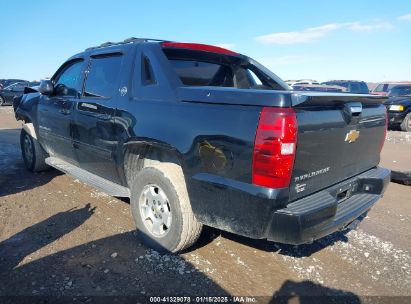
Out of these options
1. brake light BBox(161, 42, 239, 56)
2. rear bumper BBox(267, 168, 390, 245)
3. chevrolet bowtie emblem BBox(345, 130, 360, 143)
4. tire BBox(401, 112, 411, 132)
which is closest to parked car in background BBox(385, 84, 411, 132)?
tire BBox(401, 112, 411, 132)

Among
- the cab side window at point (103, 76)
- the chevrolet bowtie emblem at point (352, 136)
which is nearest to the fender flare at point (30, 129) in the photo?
the cab side window at point (103, 76)

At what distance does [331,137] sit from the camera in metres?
2.79

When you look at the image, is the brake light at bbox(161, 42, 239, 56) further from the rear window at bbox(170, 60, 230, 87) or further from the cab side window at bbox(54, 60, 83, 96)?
the cab side window at bbox(54, 60, 83, 96)

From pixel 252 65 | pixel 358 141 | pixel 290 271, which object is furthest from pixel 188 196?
pixel 252 65

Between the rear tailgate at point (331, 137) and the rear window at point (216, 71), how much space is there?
1427 millimetres

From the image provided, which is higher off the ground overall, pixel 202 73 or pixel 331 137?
pixel 202 73

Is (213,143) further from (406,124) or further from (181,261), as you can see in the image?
(406,124)

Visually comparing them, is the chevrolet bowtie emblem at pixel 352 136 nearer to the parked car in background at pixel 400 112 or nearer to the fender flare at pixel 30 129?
the fender flare at pixel 30 129

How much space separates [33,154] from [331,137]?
15.4 ft

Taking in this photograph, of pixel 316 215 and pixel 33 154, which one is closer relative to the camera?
pixel 316 215

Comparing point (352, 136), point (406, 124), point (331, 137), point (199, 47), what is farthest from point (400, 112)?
point (331, 137)

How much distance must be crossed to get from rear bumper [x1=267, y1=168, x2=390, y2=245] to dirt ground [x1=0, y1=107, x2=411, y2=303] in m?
0.58

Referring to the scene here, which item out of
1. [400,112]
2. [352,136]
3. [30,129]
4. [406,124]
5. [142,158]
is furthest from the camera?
[406,124]

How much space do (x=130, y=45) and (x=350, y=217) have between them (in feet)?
8.90
